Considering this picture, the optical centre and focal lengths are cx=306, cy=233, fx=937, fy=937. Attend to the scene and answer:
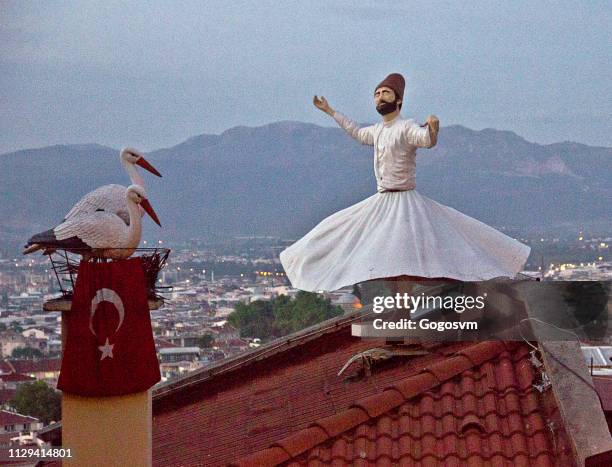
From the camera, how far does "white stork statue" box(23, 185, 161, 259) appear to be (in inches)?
259

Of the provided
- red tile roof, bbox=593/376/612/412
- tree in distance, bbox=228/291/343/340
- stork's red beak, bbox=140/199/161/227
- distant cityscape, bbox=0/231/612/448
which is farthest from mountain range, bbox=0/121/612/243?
red tile roof, bbox=593/376/612/412

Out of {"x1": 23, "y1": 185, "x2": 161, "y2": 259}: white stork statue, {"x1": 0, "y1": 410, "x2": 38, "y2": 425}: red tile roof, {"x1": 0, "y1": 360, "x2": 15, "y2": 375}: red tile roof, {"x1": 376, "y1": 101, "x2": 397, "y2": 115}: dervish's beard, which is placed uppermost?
{"x1": 376, "y1": 101, "x2": 397, "y2": 115}: dervish's beard

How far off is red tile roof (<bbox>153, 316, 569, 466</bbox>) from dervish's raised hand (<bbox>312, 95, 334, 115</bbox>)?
6.12ft

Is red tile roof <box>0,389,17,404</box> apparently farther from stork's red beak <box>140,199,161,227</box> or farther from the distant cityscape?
stork's red beak <box>140,199,161,227</box>

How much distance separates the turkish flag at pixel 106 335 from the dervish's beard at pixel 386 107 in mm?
2166

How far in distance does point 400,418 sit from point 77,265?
2.47m

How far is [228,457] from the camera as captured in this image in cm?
619

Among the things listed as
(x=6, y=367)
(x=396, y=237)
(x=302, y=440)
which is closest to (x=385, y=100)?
(x=396, y=237)

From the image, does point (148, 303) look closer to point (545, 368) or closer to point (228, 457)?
point (228, 457)

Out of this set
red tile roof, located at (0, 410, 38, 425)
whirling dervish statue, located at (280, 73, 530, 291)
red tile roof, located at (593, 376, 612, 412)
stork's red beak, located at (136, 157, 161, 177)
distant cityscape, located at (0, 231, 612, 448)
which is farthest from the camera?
red tile roof, located at (0, 410, 38, 425)

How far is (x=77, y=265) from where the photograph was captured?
21.3 feet

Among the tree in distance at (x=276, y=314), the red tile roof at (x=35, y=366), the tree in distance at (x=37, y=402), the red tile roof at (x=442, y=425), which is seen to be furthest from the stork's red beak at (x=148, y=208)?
the tree in distance at (x=276, y=314)

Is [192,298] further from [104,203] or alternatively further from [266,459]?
[266,459]

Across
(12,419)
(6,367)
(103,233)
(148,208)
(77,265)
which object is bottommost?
(12,419)
